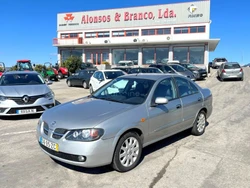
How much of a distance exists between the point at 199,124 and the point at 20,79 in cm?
615

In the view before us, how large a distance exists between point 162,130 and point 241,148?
178 centimetres

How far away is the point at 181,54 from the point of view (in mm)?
30250

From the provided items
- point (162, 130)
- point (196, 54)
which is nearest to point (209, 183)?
point (162, 130)

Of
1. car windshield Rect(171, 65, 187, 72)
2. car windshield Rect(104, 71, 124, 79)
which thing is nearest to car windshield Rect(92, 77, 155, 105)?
car windshield Rect(104, 71, 124, 79)

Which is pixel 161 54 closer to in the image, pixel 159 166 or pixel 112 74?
pixel 112 74

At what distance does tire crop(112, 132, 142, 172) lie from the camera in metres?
3.61

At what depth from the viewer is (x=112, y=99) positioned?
4.47 metres

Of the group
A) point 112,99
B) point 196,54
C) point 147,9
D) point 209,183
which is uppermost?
point 147,9

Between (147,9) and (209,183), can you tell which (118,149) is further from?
(147,9)

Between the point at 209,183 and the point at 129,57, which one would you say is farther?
the point at 129,57

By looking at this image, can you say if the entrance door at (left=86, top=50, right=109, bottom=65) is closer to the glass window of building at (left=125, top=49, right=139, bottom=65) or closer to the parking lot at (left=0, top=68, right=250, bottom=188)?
the glass window of building at (left=125, top=49, right=139, bottom=65)

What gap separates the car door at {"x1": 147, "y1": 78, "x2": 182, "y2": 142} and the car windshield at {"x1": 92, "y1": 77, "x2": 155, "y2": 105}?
0.21 m

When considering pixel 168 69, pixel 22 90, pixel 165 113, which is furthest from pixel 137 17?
pixel 165 113

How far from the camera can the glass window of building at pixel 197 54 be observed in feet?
95.8
